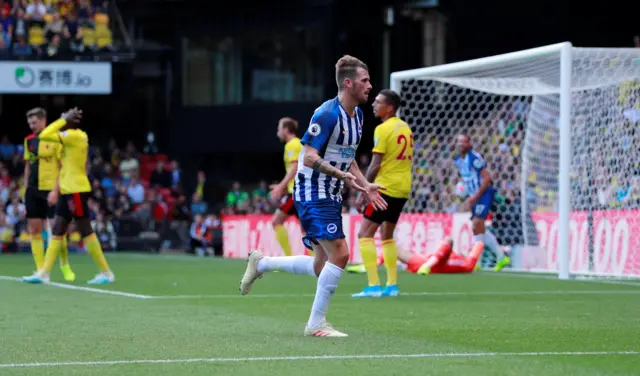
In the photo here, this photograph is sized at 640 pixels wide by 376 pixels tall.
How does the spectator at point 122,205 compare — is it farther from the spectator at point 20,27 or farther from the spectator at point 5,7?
the spectator at point 5,7

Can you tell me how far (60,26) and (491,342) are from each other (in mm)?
27298

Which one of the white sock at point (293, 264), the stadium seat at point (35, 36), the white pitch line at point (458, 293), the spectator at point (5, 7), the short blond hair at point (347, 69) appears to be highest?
the spectator at point (5, 7)

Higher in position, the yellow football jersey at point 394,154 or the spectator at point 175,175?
the yellow football jersey at point 394,154

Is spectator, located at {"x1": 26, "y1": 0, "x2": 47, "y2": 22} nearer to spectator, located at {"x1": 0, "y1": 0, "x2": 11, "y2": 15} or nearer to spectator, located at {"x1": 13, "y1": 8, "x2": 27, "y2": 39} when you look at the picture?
spectator, located at {"x1": 13, "y1": 8, "x2": 27, "y2": 39}

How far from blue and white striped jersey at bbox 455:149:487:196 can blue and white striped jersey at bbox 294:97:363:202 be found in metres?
9.53

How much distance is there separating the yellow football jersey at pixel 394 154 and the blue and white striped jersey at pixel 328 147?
383 centimetres

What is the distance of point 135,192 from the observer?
3306 cm

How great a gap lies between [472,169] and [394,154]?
5.75m

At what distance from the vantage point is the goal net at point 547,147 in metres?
16.7

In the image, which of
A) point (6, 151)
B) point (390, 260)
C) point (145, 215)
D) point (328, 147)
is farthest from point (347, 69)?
point (6, 151)

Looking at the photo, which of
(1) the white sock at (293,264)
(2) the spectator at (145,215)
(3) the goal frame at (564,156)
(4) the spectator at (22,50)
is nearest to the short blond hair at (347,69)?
(1) the white sock at (293,264)

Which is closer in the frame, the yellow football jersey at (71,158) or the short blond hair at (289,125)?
the yellow football jersey at (71,158)

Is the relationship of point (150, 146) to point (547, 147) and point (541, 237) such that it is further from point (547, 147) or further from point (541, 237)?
point (541, 237)

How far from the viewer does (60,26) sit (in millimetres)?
33688
